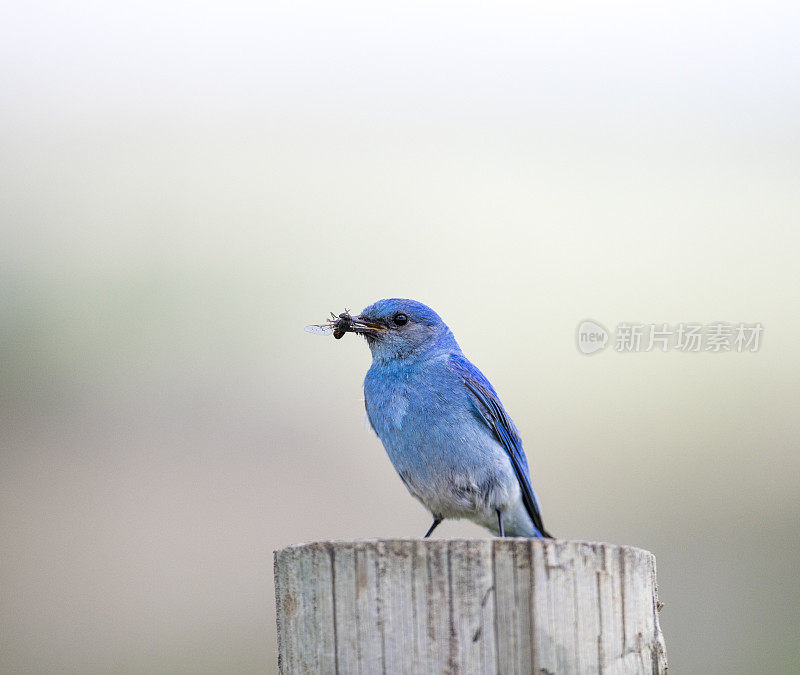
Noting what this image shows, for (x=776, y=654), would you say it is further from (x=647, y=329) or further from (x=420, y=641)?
(x=420, y=641)

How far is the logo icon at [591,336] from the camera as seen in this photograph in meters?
6.54

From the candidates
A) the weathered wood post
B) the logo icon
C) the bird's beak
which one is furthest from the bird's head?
the weathered wood post

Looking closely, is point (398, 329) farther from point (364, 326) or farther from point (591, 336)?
point (591, 336)

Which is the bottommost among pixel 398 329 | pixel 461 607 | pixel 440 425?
pixel 461 607

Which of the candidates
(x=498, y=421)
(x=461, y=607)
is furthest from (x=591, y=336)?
(x=461, y=607)

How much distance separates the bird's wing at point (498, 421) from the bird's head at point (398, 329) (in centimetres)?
18

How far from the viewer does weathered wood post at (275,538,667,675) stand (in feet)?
8.01

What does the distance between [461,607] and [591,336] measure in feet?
14.1

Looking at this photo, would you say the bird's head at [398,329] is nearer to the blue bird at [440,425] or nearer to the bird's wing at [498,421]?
the blue bird at [440,425]

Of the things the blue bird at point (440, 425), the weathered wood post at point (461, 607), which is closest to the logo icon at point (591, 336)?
the blue bird at point (440, 425)

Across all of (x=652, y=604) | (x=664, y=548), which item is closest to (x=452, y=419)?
(x=652, y=604)

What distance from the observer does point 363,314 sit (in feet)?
16.8

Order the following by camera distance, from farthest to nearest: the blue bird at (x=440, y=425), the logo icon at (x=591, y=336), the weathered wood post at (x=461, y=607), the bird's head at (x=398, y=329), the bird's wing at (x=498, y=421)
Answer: the logo icon at (x=591, y=336) < the bird's head at (x=398, y=329) < the bird's wing at (x=498, y=421) < the blue bird at (x=440, y=425) < the weathered wood post at (x=461, y=607)

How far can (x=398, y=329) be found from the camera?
5035 mm
